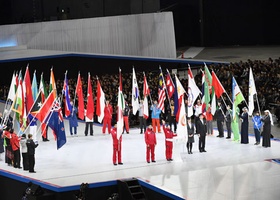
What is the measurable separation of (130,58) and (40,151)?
17.1 meters

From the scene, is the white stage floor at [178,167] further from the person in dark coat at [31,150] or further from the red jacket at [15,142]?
the red jacket at [15,142]

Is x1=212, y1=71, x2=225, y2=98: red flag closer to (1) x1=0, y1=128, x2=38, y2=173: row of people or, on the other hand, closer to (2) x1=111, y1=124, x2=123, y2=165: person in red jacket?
(2) x1=111, y1=124, x2=123, y2=165: person in red jacket

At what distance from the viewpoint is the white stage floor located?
22.4 metres

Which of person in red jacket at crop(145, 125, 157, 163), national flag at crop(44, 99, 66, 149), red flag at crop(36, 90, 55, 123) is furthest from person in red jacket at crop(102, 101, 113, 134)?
person in red jacket at crop(145, 125, 157, 163)

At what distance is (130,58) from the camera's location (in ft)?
149

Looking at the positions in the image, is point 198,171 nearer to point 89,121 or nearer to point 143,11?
point 89,121

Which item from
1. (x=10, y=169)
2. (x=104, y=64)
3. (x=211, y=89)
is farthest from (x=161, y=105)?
(x=104, y=64)

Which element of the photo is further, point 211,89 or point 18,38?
point 18,38

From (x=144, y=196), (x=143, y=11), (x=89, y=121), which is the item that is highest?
(x=143, y=11)

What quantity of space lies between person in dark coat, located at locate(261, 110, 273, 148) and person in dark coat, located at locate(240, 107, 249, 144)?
0.83 metres

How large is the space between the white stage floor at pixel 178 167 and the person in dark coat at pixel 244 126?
12.8 inches

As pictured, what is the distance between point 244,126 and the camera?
29.1 meters

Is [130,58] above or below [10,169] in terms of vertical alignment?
above

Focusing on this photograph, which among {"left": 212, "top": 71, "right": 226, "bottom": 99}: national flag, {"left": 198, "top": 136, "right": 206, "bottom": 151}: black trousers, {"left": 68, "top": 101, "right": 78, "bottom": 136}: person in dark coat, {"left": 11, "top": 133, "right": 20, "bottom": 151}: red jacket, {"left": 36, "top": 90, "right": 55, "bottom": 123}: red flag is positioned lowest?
{"left": 198, "top": 136, "right": 206, "bottom": 151}: black trousers
